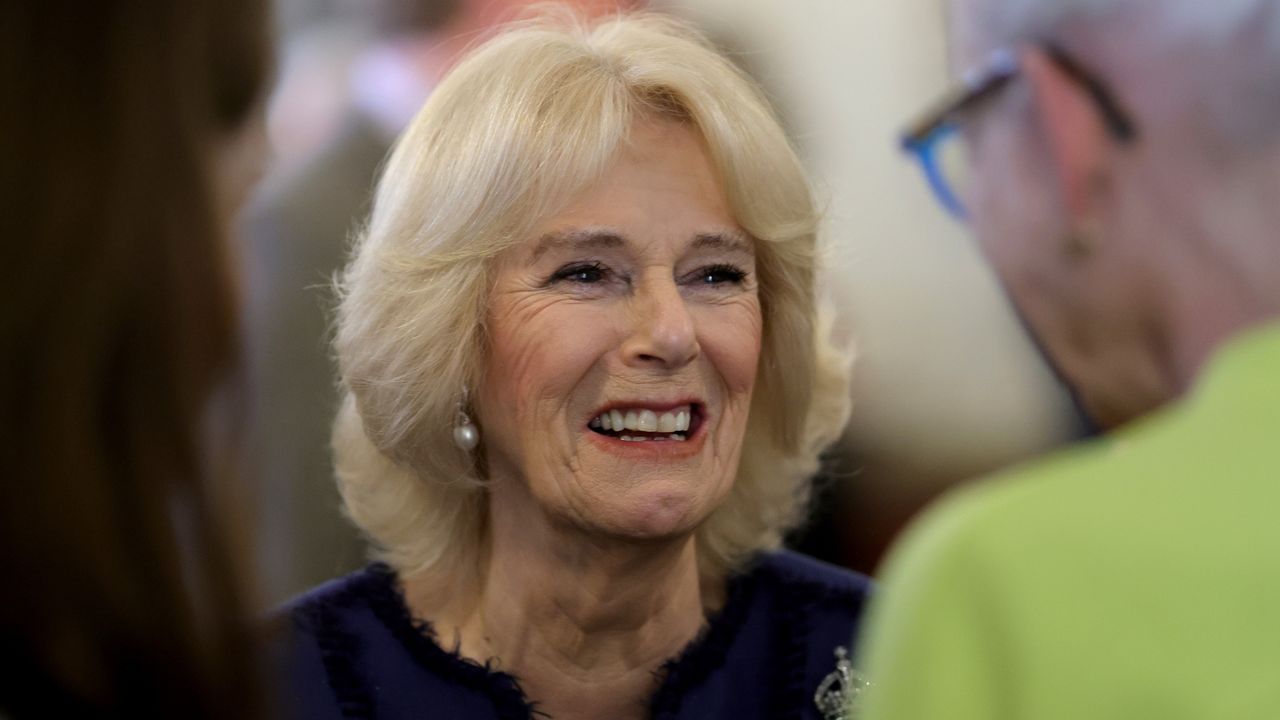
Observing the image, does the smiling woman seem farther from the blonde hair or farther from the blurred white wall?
the blurred white wall

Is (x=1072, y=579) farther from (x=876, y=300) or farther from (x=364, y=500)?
(x=876, y=300)

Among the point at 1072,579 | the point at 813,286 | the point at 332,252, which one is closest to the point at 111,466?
the point at 1072,579

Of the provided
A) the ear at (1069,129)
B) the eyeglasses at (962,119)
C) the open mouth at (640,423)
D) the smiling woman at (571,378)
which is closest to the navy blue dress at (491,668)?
the smiling woman at (571,378)

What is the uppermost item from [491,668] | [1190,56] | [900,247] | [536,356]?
[1190,56]

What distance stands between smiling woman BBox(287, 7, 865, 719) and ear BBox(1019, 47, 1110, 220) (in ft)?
3.45

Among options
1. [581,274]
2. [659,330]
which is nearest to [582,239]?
[581,274]

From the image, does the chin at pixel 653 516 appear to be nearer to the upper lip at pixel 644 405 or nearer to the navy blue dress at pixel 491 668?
the upper lip at pixel 644 405

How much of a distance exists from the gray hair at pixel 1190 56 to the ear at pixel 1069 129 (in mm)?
27

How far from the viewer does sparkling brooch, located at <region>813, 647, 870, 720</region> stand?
8.39ft

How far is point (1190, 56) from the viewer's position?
4.04ft

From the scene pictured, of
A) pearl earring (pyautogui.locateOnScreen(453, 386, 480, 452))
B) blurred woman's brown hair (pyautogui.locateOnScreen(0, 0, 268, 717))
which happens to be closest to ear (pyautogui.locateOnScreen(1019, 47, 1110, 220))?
blurred woman's brown hair (pyautogui.locateOnScreen(0, 0, 268, 717))

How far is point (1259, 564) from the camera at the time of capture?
1079 mm

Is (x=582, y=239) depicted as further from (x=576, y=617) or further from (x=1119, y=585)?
(x=1119, y=585)

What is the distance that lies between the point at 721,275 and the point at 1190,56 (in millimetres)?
1319
